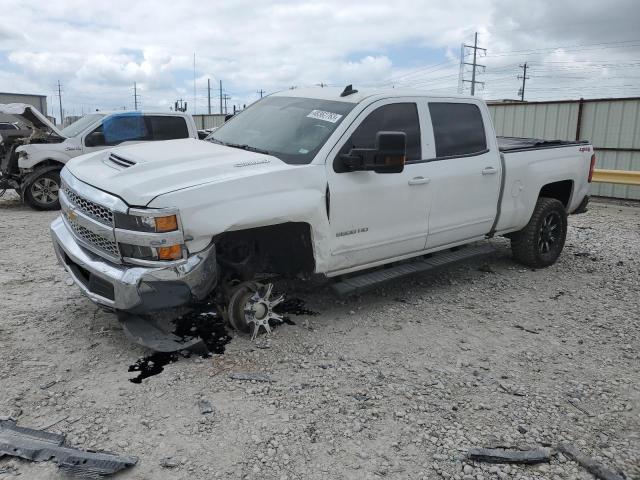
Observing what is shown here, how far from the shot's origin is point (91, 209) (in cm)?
386

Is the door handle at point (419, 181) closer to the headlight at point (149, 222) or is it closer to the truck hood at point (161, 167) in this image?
the truck hood at point (161, 167)

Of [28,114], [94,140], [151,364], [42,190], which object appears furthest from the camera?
[94,140]

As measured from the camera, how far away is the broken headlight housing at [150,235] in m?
3.45

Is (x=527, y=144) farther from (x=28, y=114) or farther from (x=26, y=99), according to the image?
(x=26, y=99)

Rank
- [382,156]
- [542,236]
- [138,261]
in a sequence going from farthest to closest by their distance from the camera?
[542,236] → [382,156] → [138,261]

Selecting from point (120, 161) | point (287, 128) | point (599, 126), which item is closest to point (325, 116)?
point (287, 128)

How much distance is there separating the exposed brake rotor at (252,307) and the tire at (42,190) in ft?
24.6

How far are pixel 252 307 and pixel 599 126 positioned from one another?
11313 mm

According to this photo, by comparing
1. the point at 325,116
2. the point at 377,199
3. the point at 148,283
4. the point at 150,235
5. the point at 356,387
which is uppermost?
the point at 325,116

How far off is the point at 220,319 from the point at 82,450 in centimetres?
163

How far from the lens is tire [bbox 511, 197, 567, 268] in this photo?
6266mm

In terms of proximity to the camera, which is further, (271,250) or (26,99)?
(26,99)

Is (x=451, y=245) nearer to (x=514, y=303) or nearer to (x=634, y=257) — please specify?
(x=514, y=303)

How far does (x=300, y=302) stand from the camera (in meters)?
5.02
